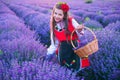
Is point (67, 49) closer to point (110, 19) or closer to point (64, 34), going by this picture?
point (64, 34)

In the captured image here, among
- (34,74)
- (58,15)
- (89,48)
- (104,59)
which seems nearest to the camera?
(34,74)

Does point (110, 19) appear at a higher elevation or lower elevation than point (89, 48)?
lower

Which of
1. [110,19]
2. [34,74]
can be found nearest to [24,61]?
[34,74]

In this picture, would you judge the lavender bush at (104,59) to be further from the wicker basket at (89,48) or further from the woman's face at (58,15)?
the woman's face at (58,15)

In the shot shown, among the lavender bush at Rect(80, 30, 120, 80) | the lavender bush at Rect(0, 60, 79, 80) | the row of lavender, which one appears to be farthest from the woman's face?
the lavender bush at Rect(0, 60, 79, 80)

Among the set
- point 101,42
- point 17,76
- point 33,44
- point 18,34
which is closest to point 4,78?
→ point 17,76

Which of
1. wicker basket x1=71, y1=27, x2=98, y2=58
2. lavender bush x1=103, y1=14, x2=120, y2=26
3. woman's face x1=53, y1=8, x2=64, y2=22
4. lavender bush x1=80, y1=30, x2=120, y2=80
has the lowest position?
lavender bush x1=103, y1=14, x2=120, y2=26

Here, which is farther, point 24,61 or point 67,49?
point 67,49

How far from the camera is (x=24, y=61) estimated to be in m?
3.24

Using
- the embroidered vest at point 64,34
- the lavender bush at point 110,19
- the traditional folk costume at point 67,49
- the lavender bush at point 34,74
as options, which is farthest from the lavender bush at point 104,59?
the lavender bush at point 110,19

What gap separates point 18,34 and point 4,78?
221 centimetres

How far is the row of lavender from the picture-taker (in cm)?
231

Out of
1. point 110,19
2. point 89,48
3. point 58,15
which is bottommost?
point 110,19

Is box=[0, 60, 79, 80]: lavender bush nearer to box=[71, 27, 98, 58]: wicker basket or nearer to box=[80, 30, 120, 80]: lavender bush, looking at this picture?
box=[71, 27, 98, 58]: wicker basket
